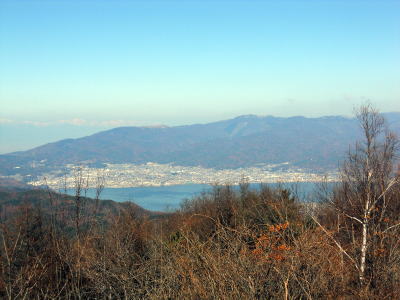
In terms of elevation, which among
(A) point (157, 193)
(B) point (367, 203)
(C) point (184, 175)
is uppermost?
(B) point (367, 203)

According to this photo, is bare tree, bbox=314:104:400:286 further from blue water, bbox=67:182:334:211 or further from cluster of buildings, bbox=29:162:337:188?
cluster of buildings, bbox=29:162:337:188

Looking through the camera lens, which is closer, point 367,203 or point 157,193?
point 367,203

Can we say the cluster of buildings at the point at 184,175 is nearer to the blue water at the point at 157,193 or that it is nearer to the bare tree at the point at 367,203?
the blue water at the point at 157,193

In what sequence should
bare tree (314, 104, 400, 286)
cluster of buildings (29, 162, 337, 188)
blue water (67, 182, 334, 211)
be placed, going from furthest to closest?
cluster of buildings (29, 162, 337, 188)
blue water (67, 182, 334, 211)
bare tree (314, 104, 400, 286)

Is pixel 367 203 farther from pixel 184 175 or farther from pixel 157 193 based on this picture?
pixel 184 175

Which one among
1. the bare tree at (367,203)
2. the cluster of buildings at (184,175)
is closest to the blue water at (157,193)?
the cluster of buildings at (184,175)

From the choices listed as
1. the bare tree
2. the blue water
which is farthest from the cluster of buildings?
the bare tree

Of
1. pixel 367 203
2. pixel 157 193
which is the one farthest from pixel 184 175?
pixel 367 203

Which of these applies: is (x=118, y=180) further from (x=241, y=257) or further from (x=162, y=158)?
(x=241, y=257)

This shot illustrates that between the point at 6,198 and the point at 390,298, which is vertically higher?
the point at 390,298

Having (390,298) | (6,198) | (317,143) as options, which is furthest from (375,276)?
(317,143)

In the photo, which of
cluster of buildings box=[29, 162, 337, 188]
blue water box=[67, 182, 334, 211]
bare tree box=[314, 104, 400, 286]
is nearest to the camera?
bare tree box=[314, 104, 400, 286]
